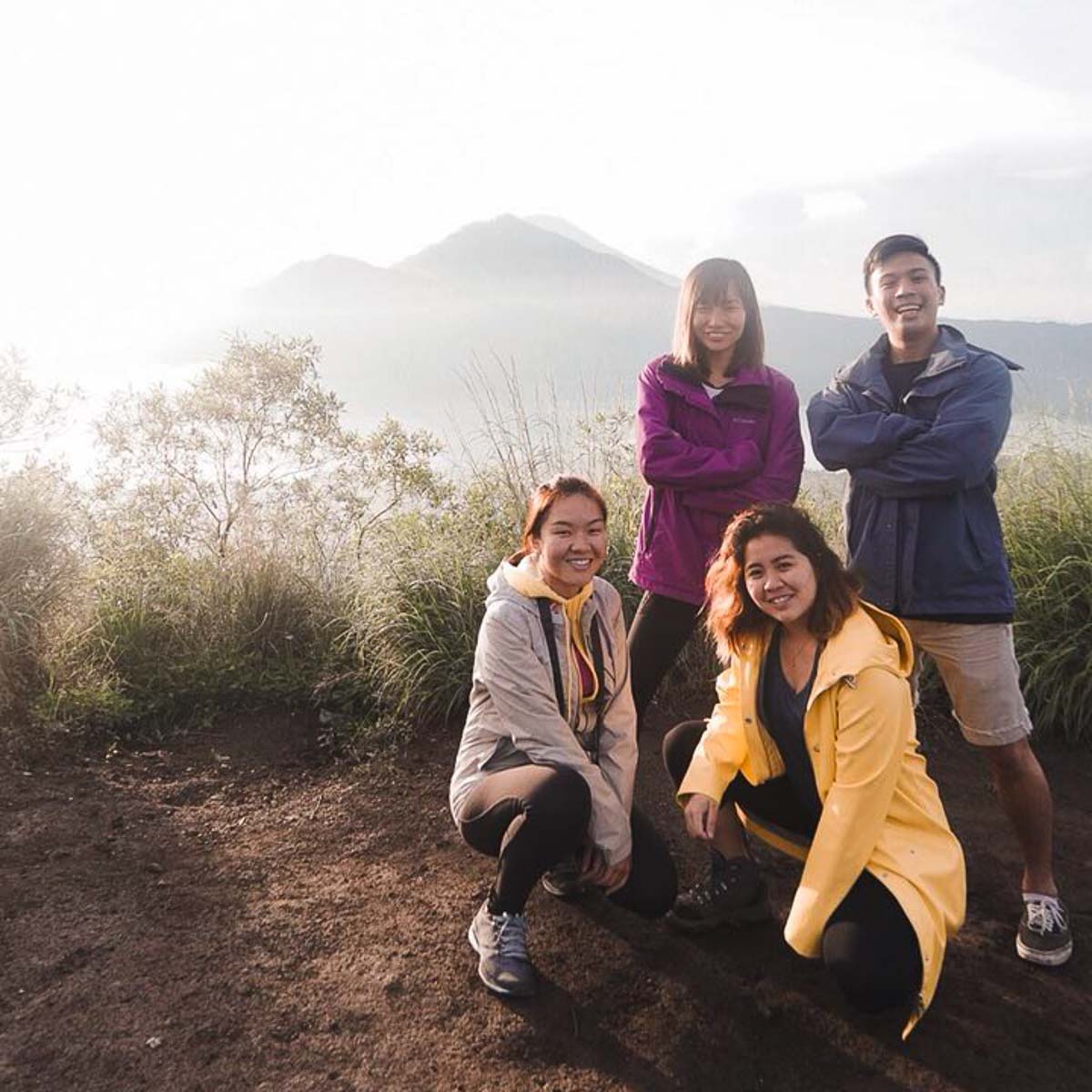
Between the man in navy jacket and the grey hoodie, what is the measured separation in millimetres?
843

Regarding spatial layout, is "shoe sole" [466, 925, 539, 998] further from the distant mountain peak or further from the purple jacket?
the distant mountain peak

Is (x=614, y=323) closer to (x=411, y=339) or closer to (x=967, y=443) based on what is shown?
(x=411, y=339)

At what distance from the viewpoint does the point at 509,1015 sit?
2453mm

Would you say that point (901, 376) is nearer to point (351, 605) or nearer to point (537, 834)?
point (537, 834)

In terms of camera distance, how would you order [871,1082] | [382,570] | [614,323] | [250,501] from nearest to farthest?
1. [871,1082]
2. [382,570]
3. [250,501]
4. [614,323]

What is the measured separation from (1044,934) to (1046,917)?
0.16ft

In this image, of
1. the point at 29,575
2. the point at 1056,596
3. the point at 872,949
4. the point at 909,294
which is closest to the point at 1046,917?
the point at 872,949

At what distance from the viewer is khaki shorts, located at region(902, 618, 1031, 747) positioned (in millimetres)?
2676

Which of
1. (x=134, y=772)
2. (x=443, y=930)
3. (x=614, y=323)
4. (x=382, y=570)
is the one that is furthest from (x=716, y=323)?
(x=614, y=323)

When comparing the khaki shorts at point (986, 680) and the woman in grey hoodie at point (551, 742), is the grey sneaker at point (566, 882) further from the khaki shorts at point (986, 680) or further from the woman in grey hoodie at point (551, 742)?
the khaki shorts at point (986, 680)

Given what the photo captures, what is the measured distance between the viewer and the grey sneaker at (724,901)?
110 inches

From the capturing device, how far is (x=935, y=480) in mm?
2648

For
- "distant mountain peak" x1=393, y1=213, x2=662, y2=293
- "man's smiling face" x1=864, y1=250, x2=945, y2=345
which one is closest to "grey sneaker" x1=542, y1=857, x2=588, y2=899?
"man's smiling face" x1=864, y1=250, x2=945, y2=345

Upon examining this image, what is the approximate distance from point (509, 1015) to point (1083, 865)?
224 cm
